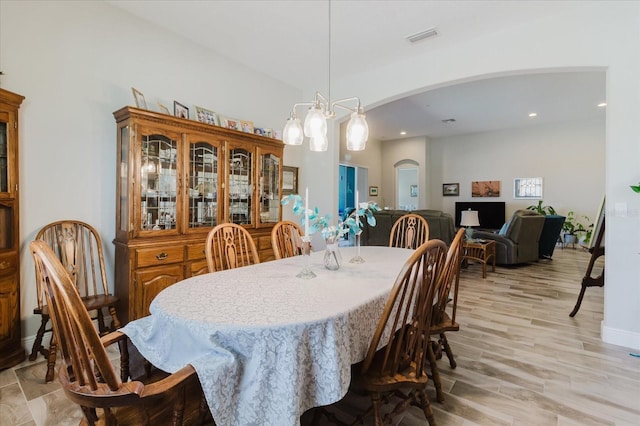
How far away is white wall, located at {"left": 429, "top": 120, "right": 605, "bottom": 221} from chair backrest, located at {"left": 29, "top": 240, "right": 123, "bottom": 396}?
949 cm

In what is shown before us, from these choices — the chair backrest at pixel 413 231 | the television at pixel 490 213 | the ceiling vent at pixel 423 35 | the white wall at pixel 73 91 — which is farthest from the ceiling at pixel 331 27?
the television at pixel 490 213

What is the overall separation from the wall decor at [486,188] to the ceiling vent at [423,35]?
6600 millimetres

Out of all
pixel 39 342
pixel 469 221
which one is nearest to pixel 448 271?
pixel 39 342

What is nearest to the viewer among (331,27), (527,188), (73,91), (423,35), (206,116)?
(73,91)

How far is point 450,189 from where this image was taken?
9320 mm

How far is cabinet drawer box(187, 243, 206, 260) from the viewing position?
2936 mm

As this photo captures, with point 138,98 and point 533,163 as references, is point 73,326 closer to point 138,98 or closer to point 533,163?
point 138,98

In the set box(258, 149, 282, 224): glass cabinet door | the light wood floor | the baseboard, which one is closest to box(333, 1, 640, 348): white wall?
the baseboard

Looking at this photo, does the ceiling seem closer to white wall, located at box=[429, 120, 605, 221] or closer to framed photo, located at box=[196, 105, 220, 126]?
framed photo, located at box=[196, 105, 220, 126]

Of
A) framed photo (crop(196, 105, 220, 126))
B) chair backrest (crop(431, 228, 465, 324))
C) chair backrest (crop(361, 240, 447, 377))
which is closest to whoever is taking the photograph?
chair backrest (crop(361, 240, 447, 377))

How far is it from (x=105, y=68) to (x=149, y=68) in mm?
405

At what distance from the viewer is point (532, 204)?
817cm

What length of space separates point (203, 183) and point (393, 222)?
344 cm

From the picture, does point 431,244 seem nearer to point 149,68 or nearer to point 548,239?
point 149,68
